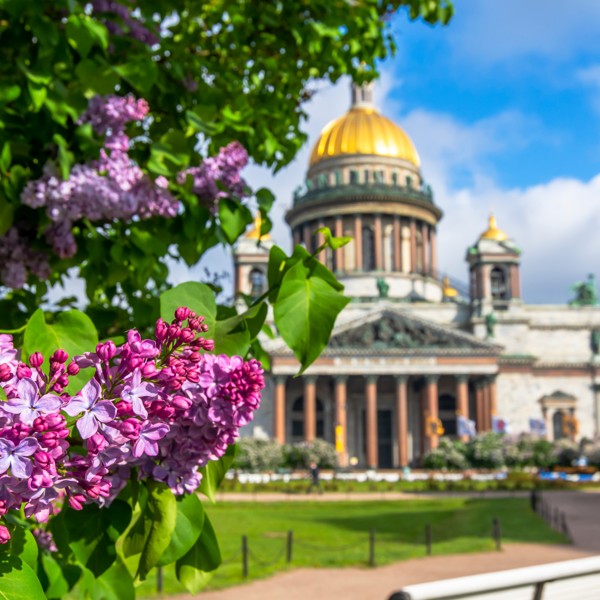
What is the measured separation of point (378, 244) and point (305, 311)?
75.5m

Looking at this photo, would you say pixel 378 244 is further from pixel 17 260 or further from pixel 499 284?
pixel 17 260

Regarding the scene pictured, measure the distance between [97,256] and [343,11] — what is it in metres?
4.42

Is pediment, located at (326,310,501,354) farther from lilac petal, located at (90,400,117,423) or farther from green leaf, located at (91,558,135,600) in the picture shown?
lilac petal, located at (90,400,117,423)

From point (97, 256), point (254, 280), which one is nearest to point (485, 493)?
point (254, 280)

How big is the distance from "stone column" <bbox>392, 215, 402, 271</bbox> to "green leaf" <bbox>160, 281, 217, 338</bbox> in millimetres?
75791

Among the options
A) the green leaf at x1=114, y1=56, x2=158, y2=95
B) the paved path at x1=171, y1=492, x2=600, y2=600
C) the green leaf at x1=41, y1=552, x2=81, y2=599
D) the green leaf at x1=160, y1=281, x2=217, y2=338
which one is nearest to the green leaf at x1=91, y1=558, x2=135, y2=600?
the green leaf at x1=41, y1=552, x2=81, y2=599

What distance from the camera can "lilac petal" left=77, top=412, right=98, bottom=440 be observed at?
5.44ft

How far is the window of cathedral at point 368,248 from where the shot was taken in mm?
77688

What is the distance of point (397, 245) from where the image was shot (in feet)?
256

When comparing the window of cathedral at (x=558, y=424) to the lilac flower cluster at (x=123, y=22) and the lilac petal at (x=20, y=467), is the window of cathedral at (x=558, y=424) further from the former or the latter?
the lilac petal at (x=20, y=467)

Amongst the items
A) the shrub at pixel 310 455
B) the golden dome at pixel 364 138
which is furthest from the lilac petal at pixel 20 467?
the golden dome at pixel 364 138

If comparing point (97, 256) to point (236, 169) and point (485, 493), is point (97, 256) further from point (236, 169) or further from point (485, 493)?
point (485, 493)

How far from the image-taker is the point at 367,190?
77.6m

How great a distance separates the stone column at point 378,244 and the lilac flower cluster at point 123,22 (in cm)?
7109
